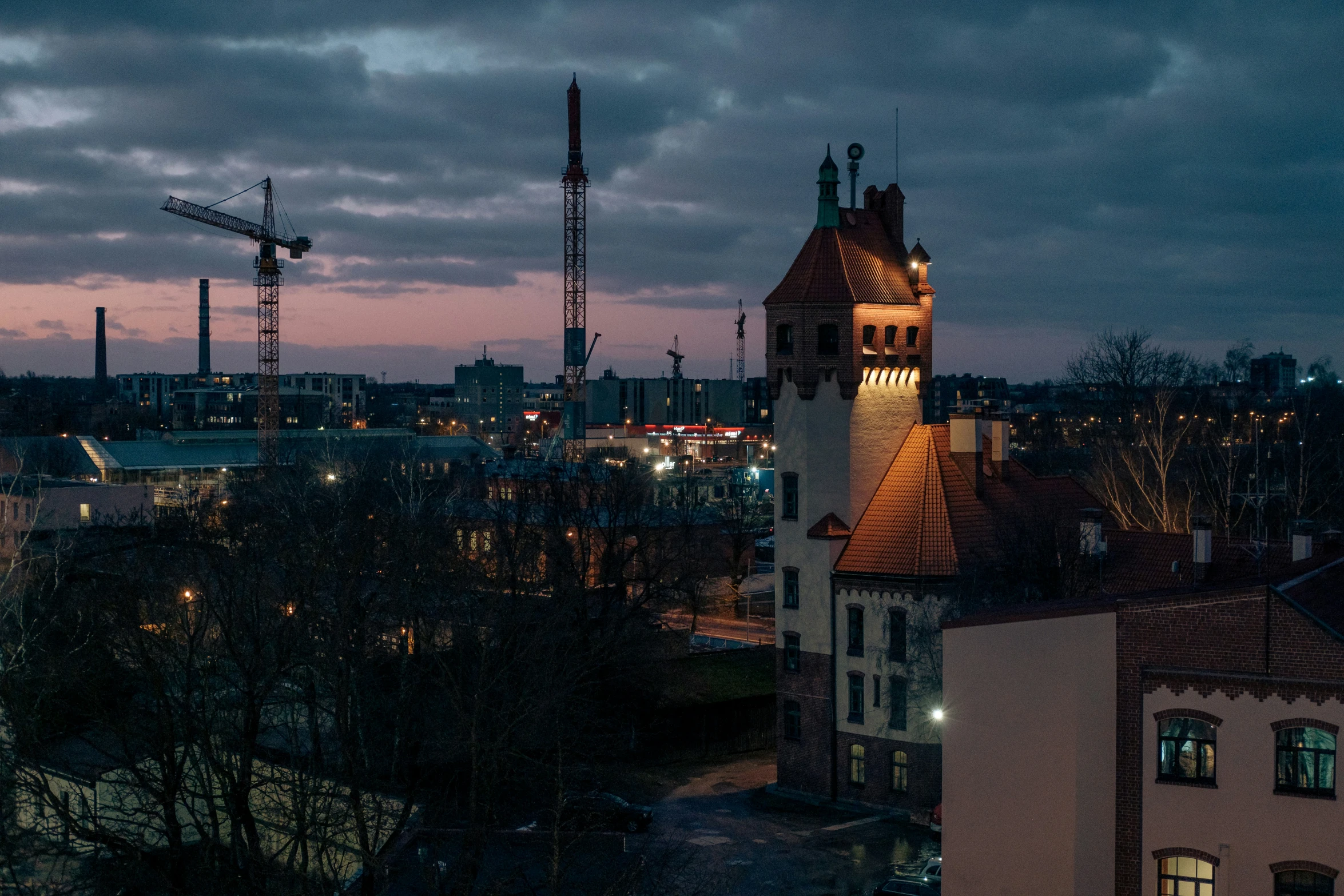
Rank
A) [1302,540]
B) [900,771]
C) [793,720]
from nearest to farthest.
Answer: [1302,540]
[900,771]
[793,720]

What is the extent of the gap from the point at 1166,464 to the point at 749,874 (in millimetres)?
37163

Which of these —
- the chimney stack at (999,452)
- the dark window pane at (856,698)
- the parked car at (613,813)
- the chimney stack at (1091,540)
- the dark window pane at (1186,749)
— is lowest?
the parked car at (613,813)

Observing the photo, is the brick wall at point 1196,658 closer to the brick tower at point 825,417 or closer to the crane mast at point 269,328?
the brick tower at point 825,417

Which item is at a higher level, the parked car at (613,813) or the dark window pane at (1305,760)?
the dark window pane at (1305,760)

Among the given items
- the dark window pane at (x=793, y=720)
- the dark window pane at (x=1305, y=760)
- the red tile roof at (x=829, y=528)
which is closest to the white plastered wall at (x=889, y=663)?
the dark window pane at (x=793, y=720)

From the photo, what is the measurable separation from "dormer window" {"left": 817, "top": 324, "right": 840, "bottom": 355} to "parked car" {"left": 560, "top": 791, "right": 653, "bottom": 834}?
15.7 meters

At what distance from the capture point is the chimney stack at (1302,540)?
3209cm

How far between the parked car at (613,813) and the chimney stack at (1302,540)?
1884 centimetres

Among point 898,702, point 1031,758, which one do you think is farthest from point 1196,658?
point 898,702

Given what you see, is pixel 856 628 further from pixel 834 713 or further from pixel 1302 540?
pixel 1302 540

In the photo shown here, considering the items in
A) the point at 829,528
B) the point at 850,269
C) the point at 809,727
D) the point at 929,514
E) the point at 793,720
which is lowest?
the point at 809,727

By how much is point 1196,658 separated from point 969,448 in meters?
19.6

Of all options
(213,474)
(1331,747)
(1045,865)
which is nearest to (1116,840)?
(1045,865)

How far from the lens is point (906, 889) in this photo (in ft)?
98.9
